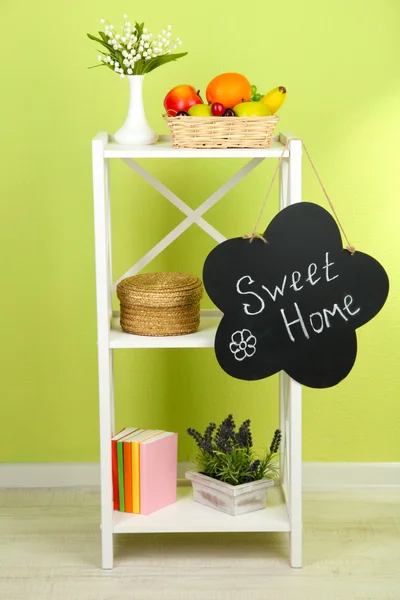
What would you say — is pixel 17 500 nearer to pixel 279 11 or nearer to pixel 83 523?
pixel 83 523

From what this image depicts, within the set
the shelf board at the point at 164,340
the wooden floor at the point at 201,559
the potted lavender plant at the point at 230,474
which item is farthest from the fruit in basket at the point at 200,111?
the wooden floor at the point at 201,559

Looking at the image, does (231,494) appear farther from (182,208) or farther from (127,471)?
(182,208)

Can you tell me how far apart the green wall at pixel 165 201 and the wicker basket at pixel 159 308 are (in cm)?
55

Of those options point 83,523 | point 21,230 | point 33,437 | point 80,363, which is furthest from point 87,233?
point 83,523

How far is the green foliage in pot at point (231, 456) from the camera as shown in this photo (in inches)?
104

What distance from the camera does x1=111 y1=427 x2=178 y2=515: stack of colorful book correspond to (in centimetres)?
261

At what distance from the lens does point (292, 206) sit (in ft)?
7.77

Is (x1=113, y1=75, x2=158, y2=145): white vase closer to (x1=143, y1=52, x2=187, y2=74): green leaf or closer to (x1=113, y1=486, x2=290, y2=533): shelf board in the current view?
(x1=143, y1=52, x2=187, y2=74): green leaf

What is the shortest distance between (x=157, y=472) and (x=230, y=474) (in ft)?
0.67

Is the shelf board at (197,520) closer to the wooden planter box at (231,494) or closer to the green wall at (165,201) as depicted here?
the wooden planter box at (231,494)

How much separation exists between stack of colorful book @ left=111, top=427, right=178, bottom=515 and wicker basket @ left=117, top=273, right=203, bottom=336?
1.08 feet

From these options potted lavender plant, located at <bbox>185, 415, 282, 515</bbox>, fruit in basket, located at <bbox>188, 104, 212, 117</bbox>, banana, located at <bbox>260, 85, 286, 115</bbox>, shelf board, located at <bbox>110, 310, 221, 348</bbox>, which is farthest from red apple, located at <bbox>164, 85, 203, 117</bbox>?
potted lavender plant, located at <bbox>185, 415, 282, 515</bbox>

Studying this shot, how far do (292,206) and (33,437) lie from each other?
1.35 meters

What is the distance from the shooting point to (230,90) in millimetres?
2371
